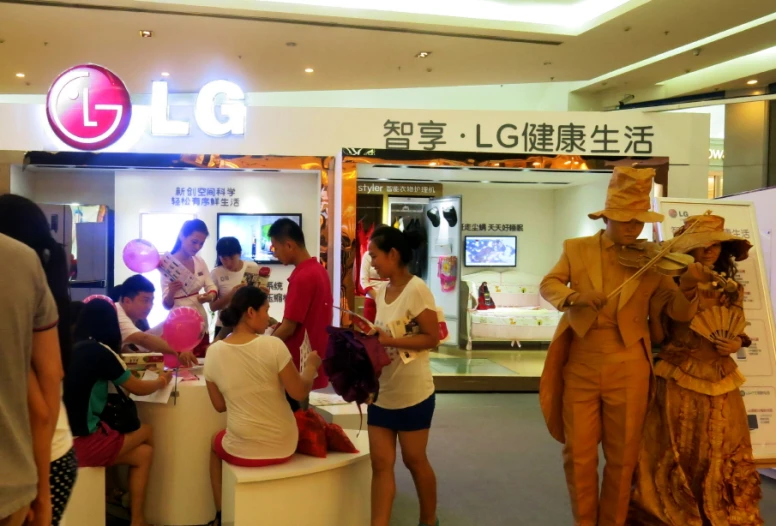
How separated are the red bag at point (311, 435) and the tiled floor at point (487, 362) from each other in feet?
12.6

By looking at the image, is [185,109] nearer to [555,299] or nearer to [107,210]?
[107,210]

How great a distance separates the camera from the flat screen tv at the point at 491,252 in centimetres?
955

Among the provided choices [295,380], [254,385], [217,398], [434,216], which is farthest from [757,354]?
[434,216]

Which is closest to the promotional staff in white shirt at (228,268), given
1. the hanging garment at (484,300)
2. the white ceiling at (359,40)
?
the white ceiling at (359,40)

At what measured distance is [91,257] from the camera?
20.8 ft

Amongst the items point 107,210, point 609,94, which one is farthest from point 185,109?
point 609,94

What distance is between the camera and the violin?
8.16 feet

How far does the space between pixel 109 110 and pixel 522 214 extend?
242 inches

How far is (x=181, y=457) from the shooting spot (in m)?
3.02

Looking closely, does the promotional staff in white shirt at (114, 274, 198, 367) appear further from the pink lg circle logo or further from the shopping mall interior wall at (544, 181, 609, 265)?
the shopping mall interior wall at (544, 181, 609, 265)

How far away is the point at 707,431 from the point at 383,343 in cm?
146

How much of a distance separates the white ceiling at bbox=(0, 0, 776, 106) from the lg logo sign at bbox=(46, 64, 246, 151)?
1.94 feet

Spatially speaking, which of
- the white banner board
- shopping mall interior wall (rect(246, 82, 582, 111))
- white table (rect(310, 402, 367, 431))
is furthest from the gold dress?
shopping mall interior wall (rect(246, 82, 582, 111))

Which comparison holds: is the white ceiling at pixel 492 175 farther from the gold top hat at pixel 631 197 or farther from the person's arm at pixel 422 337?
the person's arm at pixel 422 337
